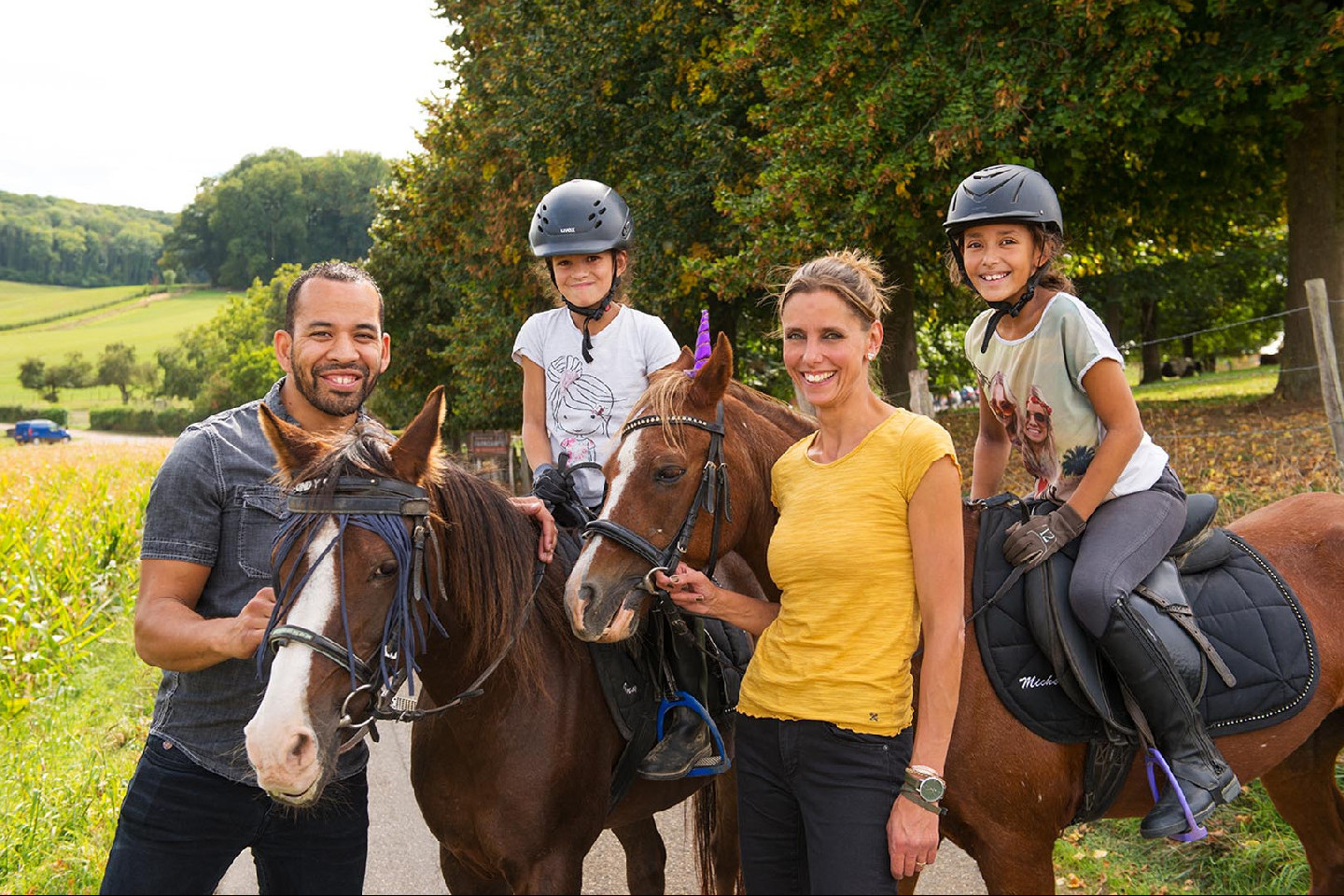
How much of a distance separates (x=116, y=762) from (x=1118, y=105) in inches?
449

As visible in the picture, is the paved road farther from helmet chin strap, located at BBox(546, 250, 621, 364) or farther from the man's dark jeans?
helmet chin strap, located at BBox(546, 250, 621, 364)

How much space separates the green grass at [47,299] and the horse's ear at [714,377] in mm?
101819

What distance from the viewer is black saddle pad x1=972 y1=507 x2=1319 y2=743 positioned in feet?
10.2

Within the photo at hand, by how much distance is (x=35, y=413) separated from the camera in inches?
3095

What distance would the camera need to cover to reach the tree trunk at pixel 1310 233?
12.5 meters

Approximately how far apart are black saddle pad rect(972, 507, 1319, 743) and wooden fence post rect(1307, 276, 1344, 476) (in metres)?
3.44

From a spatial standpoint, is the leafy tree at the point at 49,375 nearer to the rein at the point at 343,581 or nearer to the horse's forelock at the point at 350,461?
the horse's forelock at the point at 350,461

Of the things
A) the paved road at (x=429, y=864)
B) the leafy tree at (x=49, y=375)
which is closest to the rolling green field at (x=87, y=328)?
the leafy tree at (x=49, y=375)

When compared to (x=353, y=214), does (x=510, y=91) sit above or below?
below

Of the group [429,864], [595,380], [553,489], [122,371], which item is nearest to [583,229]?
[595,380]

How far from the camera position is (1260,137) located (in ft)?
43.1

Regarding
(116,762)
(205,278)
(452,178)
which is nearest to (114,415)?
(205,278)

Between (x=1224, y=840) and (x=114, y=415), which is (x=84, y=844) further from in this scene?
(x=114, y=415)

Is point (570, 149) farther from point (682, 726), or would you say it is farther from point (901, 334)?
point (682, 726)
